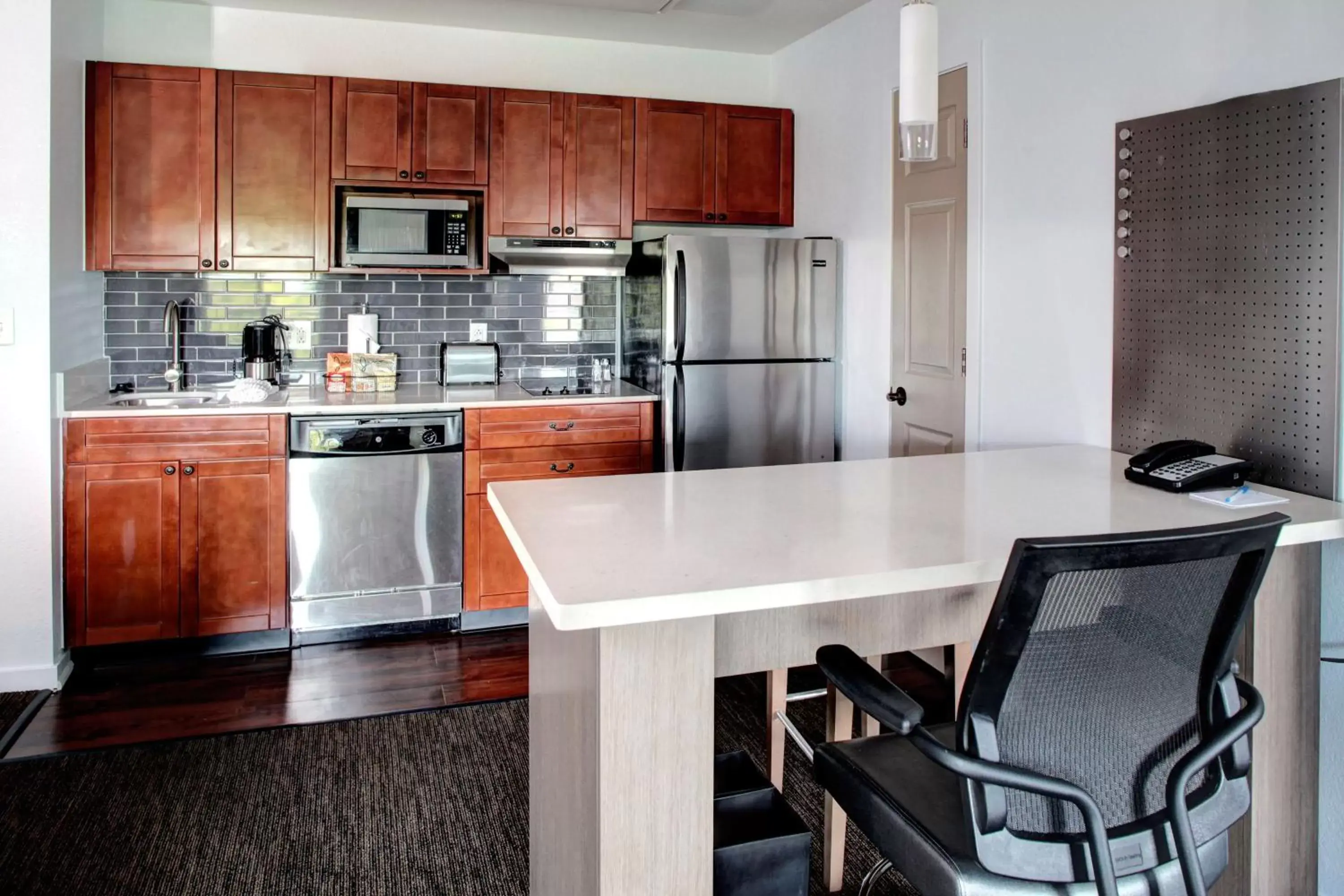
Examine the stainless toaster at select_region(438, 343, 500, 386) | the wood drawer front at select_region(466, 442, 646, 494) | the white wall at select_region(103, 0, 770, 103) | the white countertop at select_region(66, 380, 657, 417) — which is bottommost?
the wood drawer front at select_region(466, 442, 646, 494)

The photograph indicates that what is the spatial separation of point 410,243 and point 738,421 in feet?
5.00

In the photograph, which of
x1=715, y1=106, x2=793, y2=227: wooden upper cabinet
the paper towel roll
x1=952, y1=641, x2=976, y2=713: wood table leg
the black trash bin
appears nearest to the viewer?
the black trash bin

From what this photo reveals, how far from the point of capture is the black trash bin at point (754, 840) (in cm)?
184

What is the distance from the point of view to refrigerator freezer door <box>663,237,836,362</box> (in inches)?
167

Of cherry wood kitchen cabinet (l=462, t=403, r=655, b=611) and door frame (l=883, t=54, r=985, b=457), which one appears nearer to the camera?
door frame (l=883, t=54, r=985, b=457)

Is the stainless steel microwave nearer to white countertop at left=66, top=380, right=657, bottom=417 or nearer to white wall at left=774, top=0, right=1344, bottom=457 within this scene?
white countertop at left=66, top=380, right=657, bottom=417

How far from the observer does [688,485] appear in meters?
2.34

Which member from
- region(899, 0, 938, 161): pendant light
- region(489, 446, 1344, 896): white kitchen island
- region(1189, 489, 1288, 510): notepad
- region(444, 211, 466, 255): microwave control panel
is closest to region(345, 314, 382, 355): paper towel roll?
region(444, 211, 466, 255): microwave control panel

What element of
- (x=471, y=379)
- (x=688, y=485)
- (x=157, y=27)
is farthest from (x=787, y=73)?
(x=688, y=485)

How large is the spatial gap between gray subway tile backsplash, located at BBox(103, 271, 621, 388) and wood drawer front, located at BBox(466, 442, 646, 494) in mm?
664

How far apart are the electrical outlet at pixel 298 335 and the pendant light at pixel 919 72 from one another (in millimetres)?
3205

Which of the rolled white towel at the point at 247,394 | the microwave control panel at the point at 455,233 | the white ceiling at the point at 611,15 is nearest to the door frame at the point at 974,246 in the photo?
the white ceiling at the point at 611,15

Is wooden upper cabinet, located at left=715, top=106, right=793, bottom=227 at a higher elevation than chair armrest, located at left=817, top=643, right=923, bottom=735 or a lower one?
higher

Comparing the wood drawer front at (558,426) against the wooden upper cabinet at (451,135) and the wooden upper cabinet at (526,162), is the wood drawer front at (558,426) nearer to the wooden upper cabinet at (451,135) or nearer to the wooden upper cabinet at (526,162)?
the wooden upper cabinet at (526,162)
